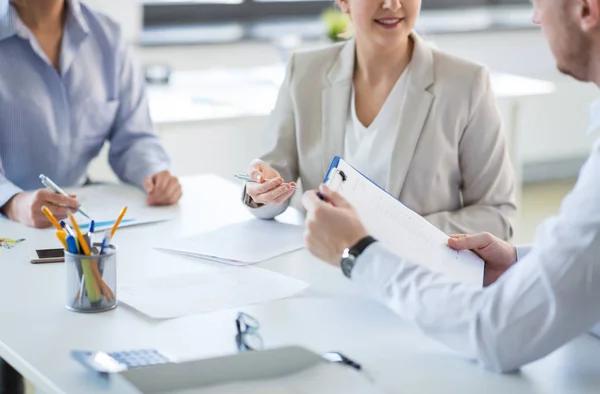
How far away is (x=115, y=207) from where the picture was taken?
2.46 meters

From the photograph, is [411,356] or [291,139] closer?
[411,356]

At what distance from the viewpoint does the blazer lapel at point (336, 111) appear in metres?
2.52

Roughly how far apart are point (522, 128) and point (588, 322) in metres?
4.28

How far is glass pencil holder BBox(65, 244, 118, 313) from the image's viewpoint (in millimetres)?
1771

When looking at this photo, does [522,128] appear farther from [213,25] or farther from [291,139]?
[291,139]

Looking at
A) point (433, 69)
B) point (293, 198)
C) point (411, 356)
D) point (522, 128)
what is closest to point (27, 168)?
point (293, 198)

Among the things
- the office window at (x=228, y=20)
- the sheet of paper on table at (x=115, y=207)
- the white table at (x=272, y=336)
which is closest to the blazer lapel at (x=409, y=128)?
the white table at (x=272, y=336)

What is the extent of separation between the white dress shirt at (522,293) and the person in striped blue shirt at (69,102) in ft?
3.43

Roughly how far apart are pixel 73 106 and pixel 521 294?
1.61 metres

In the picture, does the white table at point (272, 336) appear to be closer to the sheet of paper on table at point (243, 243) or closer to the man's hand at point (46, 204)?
the sheet of paper on table at point (243, 243)

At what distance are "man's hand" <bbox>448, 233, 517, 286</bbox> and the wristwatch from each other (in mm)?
308

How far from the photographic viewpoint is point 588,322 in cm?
144

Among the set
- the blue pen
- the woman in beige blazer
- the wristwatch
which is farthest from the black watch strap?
the woman in beige blazer

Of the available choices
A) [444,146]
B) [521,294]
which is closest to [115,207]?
[444,146]
